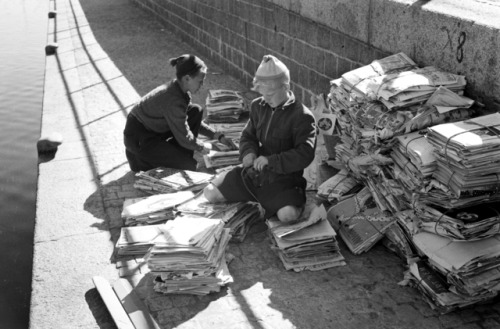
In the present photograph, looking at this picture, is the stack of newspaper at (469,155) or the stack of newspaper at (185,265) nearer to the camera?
the stack of newspaper at (469,155)

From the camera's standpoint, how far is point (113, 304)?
13.6ft

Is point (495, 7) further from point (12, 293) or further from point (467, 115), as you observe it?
point (12, 293)

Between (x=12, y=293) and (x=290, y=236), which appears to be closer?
(x=290, y=236)

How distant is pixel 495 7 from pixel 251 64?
4892 mm

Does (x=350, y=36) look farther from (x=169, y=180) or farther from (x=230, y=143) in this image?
(x=169, y=180)

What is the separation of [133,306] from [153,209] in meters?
1.28

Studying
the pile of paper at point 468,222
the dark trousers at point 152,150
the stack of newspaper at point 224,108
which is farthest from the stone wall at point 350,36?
the dark trousers at point 152,150

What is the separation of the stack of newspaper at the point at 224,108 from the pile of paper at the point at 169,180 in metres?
Answer: 1.79

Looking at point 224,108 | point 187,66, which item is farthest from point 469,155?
point 224,108

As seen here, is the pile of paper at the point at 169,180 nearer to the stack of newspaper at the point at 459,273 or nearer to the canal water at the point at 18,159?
A: the canal water at the point at 18,159

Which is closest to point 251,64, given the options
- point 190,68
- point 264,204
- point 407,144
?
point 190,68

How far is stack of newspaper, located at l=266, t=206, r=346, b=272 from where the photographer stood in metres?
4.60

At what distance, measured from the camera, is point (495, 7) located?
4.79 m

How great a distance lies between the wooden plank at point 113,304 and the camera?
3.96m
